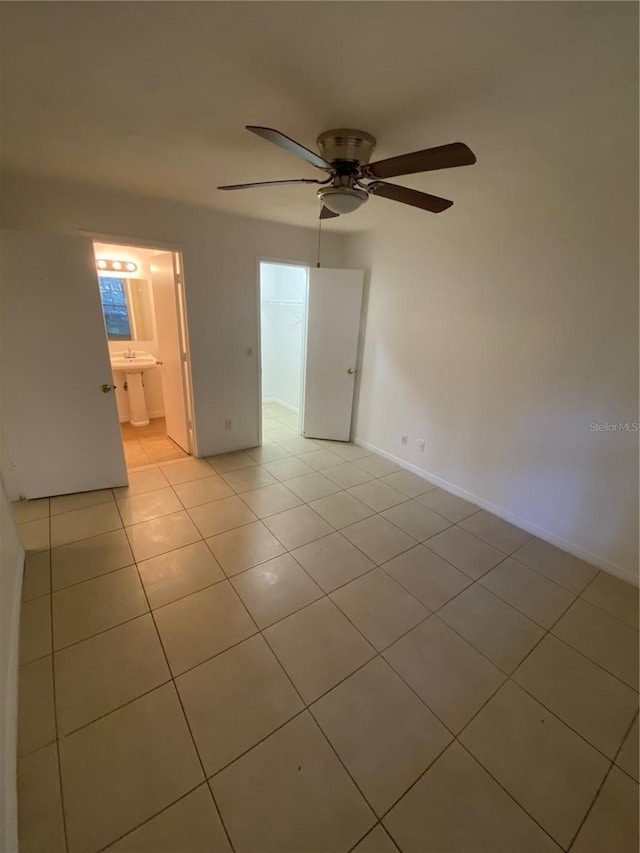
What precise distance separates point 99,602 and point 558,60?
10.3 ft

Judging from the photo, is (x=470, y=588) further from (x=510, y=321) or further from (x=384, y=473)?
(x=510, y=321)

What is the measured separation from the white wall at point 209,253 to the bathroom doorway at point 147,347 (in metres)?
0.16

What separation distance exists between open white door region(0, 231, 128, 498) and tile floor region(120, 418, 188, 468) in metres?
0.56

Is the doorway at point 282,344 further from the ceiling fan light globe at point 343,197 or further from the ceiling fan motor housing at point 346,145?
the ceiling fan motor housing at point 346,145

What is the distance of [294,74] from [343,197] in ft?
1.79

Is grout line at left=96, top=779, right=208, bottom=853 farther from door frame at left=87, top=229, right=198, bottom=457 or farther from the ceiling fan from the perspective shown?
door frame at left=87, top=229, right=198, bottom=457

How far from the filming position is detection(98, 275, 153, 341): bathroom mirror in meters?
4.20

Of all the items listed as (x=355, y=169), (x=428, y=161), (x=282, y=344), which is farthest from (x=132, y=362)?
(x=428, y=161)

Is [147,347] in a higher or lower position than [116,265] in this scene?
lower

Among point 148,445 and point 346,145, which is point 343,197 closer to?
point 346,145

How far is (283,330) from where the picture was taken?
5.52m

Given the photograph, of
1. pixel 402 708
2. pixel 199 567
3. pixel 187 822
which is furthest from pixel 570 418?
pixel 187 822

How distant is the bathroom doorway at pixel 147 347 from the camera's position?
351 cm

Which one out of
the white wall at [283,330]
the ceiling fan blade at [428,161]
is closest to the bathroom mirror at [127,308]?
the white wall at [283,330]
